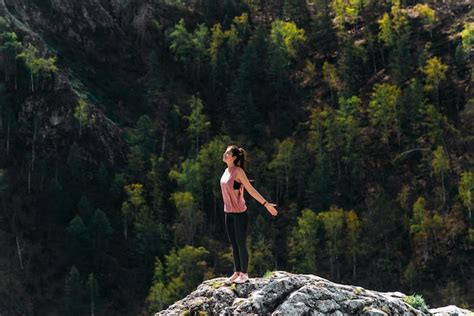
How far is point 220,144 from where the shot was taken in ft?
391

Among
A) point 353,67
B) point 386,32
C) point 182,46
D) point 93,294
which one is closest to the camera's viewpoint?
point 93,294

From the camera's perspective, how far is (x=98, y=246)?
10050 centimetres

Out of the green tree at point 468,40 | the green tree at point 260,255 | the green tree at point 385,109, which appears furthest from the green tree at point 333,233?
the green tree at point 468,40

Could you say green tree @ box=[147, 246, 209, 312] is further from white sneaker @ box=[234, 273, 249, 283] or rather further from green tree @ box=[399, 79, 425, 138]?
white sneaker @ box=[234, 273, 249, 283]

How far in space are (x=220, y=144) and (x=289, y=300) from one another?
106 m

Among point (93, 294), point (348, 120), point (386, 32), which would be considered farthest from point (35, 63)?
point (386, 32)

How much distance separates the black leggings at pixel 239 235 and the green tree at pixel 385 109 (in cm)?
10601

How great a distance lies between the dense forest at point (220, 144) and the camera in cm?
9819

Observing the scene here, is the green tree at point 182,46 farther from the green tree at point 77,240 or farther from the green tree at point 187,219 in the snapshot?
the green tree at point 77,240

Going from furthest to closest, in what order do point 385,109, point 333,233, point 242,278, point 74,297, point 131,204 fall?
point 385,109
point 131,204
point 333,233
point 74,297
point 242,278

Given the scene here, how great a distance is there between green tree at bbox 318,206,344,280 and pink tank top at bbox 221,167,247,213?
86961mm

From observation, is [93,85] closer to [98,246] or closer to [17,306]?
[98,246]

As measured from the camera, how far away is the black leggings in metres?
14.1

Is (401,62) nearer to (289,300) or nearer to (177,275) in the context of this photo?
(177,275)
